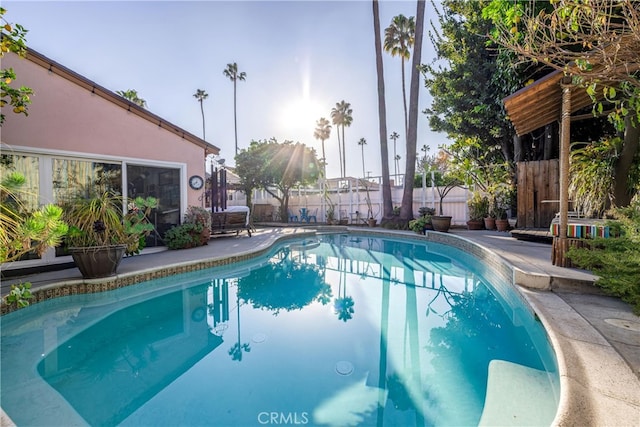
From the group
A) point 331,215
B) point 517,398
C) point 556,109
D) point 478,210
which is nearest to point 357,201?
point 331,215

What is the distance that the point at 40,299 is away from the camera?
3.98m

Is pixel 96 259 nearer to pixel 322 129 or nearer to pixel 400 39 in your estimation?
pixel 400 39

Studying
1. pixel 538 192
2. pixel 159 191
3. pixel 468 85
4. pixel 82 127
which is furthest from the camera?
pixel 468 85

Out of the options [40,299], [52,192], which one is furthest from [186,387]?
[52,192]

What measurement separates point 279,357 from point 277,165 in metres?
13.5

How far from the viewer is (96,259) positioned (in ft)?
14.4

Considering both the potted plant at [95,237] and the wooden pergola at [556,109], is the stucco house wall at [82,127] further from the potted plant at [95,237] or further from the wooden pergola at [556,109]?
the wooden pergola at [556,109]

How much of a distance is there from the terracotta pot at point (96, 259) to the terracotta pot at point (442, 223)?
9.13 meters

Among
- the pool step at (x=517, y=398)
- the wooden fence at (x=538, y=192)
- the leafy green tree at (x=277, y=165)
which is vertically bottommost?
the pool step at (x=517, y=398)

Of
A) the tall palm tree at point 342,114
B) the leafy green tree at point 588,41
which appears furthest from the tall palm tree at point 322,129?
the leafy green tree at point 588,41

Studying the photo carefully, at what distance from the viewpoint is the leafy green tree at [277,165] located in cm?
1557

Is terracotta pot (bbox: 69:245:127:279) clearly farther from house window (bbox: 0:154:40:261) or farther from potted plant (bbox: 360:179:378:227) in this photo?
potted plant (bbox: 360:179:378:227)

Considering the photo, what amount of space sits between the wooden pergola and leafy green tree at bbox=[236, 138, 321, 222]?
1118 centimetres

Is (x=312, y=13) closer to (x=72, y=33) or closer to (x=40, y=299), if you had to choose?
(x=72, y=33)
